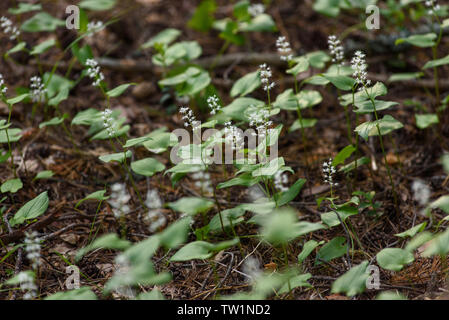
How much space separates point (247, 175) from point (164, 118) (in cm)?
204

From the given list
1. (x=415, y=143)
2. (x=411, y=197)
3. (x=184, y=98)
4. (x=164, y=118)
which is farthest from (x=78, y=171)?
(x=415, y=143)

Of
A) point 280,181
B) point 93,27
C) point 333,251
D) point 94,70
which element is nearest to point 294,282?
point 333,251

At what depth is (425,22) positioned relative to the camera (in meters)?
5.02

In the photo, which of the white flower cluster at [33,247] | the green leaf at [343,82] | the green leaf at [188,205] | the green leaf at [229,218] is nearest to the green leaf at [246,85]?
the green leaf at [343,82]

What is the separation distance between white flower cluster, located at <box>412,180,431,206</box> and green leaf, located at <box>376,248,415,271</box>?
1.08 metres

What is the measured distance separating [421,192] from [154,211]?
1.95 m

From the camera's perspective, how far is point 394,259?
2.01 m

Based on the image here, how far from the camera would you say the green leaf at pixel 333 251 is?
2.33 metres

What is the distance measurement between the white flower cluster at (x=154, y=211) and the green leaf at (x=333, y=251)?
1129 mm

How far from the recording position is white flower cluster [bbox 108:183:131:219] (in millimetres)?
3013

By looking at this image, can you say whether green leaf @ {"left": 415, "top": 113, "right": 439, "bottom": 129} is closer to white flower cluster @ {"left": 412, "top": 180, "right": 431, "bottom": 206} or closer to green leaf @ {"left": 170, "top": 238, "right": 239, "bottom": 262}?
white flower cluster @ {"left": 412, "top": 180, "right": 431, "bottom": 206}

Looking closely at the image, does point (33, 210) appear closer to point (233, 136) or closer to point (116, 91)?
point (116, 91)

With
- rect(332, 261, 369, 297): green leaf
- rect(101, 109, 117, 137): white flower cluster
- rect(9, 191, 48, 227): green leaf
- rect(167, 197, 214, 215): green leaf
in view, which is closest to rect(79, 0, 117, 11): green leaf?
rect(101, 109, 117, 137): white flower cluster

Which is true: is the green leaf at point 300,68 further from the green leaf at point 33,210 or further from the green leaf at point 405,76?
the green leaf at point 33,210
